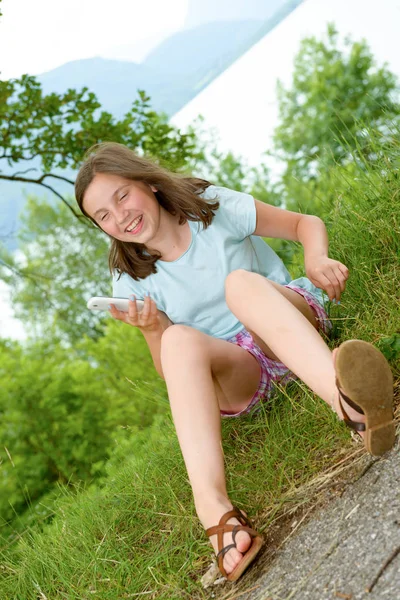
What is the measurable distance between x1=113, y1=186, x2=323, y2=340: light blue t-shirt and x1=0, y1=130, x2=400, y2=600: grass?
0.30 metres

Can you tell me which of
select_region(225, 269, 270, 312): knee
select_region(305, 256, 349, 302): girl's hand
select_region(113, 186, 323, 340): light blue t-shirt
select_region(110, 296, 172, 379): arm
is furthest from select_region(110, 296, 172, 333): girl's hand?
select_region(305, 256, 349, 302): girl's hand

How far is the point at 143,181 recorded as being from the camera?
228 cm

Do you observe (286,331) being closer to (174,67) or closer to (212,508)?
(212,508)

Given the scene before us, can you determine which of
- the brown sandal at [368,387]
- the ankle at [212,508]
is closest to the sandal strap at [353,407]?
the brown sandal at [368,387]

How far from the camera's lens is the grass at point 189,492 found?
5.95ft

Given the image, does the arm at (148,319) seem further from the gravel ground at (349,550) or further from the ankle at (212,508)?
the gravel ground at (349,550)

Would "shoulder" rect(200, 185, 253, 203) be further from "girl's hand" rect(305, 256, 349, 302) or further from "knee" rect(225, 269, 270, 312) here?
"knee" rect(225, 269, 270, 312)

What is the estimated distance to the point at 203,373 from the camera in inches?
70.0

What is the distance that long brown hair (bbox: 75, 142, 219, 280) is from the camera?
2230mm

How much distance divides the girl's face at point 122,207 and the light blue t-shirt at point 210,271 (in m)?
0.17

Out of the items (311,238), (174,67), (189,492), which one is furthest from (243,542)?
(174,67)

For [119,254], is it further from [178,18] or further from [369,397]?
[178,18]

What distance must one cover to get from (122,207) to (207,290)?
401 millimetres

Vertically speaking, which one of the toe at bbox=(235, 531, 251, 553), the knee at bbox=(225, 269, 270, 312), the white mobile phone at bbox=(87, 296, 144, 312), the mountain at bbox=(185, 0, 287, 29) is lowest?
the mountain at bbox=(185, 0, 287, 29)
